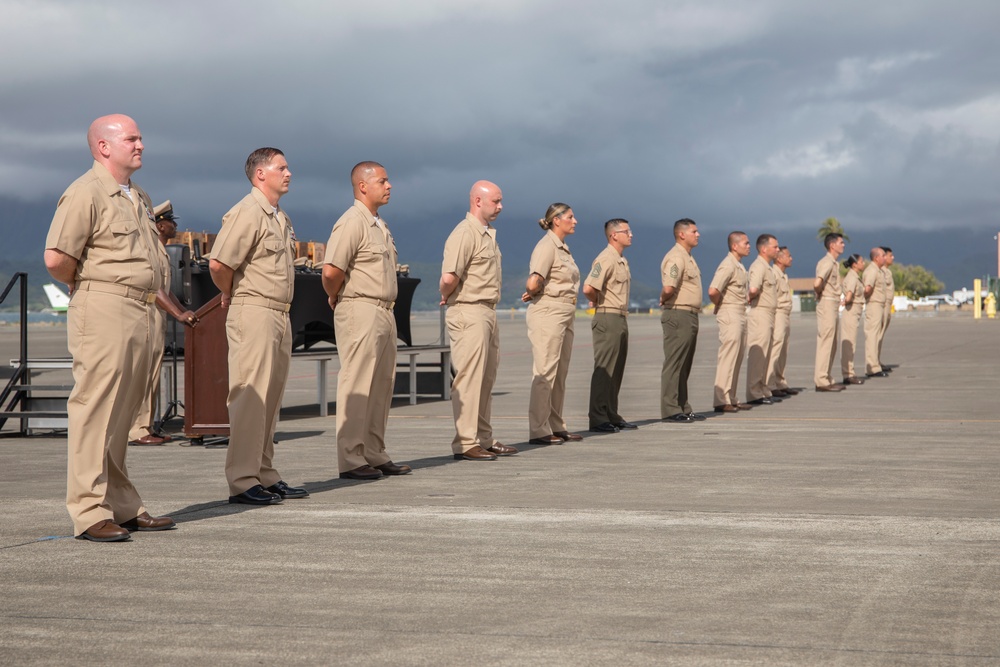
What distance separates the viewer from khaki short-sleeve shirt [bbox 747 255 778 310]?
1666cm

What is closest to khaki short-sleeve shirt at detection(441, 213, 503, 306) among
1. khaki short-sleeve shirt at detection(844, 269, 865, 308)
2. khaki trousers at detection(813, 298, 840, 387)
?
khaki trousers at detection(813, 298, 840, 387)

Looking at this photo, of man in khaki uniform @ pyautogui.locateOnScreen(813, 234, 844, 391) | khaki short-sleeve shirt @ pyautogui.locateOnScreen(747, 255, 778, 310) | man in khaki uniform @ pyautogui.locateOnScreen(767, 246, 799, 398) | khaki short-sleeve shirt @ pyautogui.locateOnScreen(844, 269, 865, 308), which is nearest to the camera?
khaki short-sleeve shirt @ pyautogui.locateOnScreen(747, 255, 778, 310)

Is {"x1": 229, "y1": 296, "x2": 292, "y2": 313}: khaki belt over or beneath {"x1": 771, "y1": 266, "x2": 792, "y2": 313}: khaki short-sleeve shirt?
beneath

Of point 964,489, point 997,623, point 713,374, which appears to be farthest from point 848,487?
point 713,374

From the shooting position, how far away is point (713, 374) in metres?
22.5

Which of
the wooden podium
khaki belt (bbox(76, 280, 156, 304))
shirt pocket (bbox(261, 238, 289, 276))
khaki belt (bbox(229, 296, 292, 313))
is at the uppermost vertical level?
shirt pocket (bbox(261, 238, 289, 276))

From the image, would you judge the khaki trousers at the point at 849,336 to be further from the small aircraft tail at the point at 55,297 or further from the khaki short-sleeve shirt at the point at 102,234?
the small aircraft tail at the point at 55,297

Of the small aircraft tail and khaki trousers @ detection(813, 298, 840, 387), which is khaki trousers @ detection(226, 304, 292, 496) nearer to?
khaki trousers @ detection(813, 298, 840, 387)

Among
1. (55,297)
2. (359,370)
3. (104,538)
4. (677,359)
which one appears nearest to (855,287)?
(677,359)

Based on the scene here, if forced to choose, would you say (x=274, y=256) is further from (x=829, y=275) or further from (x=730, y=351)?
(x=829, y=275)

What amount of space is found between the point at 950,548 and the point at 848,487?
221 centimetres

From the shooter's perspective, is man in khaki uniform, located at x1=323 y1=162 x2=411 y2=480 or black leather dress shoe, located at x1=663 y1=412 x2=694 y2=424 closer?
man in khaki uniform, located at x1=323 y1=162 x2=411 y2=480

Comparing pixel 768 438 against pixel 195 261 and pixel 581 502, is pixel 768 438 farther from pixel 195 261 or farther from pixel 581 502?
pixel 195 261

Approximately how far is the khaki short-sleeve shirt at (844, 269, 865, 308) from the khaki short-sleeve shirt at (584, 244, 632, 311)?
8.63 m
